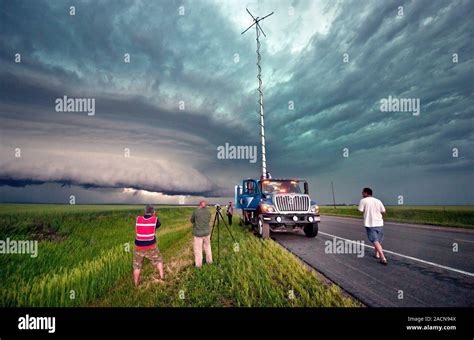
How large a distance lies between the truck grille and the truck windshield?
1126 mm

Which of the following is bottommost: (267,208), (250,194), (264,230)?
(264,230)

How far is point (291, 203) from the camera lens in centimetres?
1119

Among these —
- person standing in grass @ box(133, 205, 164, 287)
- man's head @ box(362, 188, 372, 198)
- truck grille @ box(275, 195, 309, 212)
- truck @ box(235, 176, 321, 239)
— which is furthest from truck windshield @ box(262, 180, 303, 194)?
person standing in grass @ box(133, 205, 164, 287)

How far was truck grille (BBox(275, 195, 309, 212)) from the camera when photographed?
11.1 metres

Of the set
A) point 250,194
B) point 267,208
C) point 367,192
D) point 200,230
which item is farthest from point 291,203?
point 200,230

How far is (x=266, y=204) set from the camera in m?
11.0

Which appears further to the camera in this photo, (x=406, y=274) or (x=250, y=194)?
(x=250, y=194)

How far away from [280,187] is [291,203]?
5.26ft

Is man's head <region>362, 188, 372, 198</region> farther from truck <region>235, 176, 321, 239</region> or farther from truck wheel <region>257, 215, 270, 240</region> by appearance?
truck wheel <region>257, 215, 270, 240</region>

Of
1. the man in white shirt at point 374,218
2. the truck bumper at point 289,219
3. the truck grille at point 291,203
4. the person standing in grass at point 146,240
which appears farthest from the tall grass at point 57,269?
the man in white shirt at point 374,218

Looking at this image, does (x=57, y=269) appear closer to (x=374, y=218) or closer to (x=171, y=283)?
(x=171, y=283)
